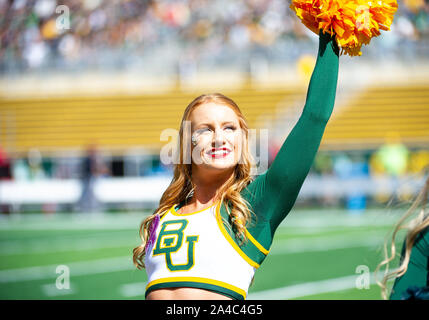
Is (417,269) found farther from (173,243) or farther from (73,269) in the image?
(73,269)

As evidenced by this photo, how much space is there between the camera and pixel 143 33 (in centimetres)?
1741

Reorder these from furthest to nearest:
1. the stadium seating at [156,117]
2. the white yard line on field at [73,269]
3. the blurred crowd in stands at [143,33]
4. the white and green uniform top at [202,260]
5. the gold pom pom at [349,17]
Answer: the blurred crowd in stands at [143,33], the stadium seating at [156,117], the white yard line on field at [73,269], the white and green uniform top at [202,260], the gold pom pom at [349,17]

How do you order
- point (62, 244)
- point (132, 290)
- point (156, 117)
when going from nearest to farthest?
point (132, 290), point (62, 244), point (156, 117)

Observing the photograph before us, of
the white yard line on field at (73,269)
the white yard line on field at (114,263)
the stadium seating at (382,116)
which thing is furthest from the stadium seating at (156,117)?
the white yard line on field at (73,269)

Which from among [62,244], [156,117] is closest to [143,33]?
[156,117]

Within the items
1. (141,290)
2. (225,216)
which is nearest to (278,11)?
(141,290)

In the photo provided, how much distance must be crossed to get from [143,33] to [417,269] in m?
16.5

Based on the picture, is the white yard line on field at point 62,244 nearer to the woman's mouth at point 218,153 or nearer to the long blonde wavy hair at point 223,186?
the long blonde wavy hair at point 223,186

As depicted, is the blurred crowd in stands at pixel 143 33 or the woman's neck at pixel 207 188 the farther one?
the blurred crowd in stands at pixel 143 33

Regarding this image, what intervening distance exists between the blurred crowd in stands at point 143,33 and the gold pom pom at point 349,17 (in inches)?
592

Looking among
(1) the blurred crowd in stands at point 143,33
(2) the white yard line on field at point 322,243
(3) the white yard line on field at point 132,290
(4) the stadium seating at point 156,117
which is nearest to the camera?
(3) the white yard line on field at point 132,290

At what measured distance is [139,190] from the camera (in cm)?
1364

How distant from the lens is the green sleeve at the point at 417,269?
155 centimetres
